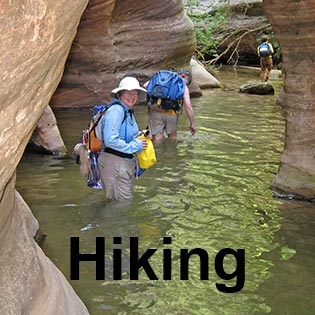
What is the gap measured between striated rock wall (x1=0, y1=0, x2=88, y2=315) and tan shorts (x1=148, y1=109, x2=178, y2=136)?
6.52 m

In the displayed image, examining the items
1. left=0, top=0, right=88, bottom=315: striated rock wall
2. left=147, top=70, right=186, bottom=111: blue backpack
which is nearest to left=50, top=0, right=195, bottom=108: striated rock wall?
left=147, top=70, right=186, bottom=111: blue backpack

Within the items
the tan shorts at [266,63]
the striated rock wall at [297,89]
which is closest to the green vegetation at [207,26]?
the tan shorts at [266,63]

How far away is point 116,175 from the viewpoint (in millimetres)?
6988

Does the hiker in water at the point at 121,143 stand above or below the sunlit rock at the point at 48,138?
above

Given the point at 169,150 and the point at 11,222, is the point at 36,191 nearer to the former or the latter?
the point at 169,150

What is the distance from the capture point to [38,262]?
3941 mm

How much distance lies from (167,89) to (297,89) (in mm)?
2740

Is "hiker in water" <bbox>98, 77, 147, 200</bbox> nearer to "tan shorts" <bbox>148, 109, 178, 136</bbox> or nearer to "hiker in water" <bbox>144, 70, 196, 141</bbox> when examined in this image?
"hiker in water" <bbox>144, 70, 196, 141</bbox>

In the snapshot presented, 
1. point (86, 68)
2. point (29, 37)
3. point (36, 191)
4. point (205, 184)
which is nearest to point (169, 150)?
point (205, 184)

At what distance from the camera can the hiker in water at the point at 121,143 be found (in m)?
6.55

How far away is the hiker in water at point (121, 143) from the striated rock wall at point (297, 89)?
190cm

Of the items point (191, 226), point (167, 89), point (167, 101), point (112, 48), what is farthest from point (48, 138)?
point (112, 48)

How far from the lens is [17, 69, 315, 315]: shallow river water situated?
4949mm

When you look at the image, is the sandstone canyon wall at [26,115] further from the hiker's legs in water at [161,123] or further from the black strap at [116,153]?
the hiker's legs in water at [161,123]
